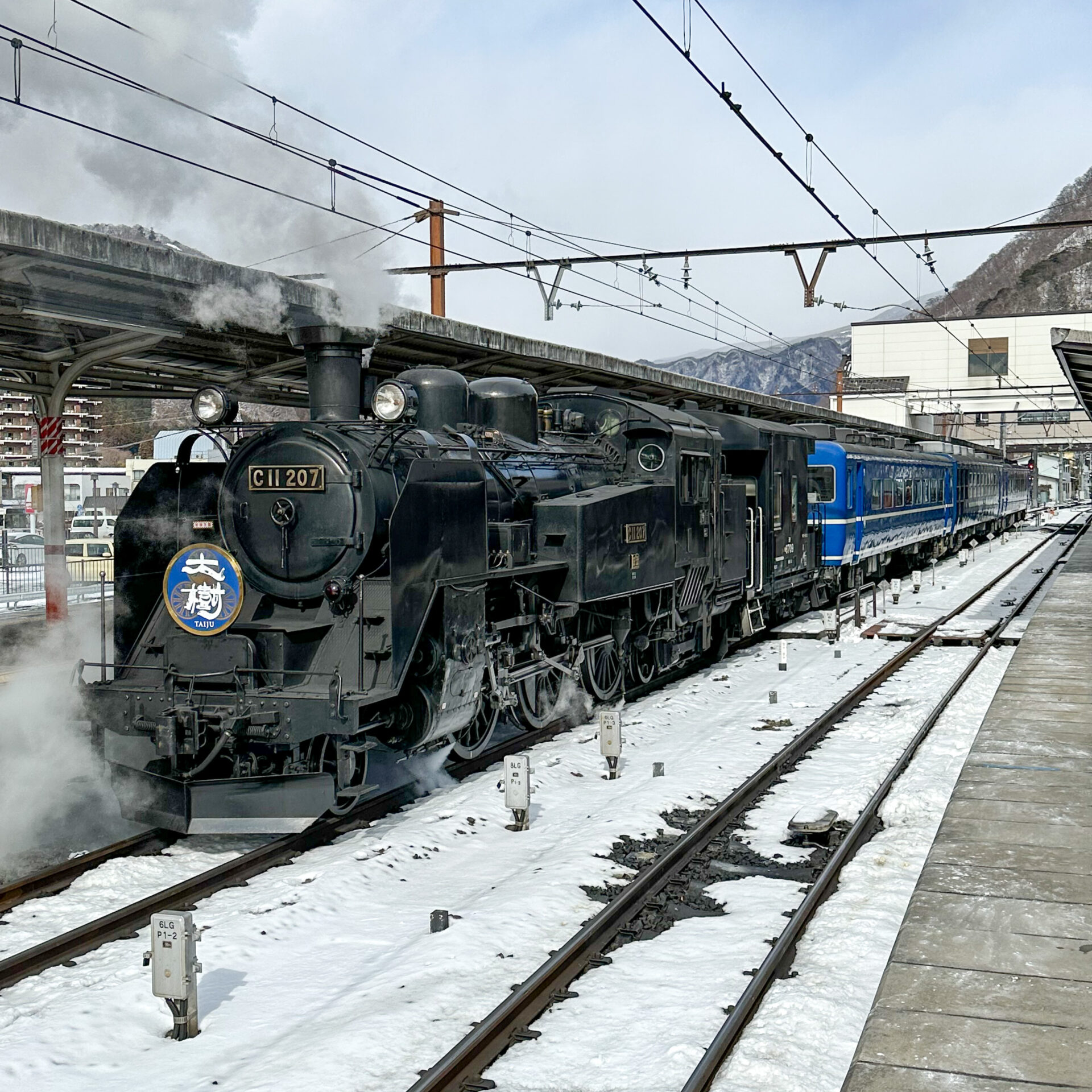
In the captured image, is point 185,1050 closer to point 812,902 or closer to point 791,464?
point 812,902

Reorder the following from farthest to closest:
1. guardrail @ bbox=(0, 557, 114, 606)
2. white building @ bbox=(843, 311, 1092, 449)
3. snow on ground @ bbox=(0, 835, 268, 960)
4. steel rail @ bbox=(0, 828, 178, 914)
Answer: white building @ bbox=(843, 311, 1092, 449)
guardrail @ bbox=(0, 557, 114, 606)
steel rail @ bbox=(0, 828, 178, 914)
snow on ground @ bbox=(0, 835, 268, 960)

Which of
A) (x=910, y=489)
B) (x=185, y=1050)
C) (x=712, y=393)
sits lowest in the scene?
(x=185, y=1050)

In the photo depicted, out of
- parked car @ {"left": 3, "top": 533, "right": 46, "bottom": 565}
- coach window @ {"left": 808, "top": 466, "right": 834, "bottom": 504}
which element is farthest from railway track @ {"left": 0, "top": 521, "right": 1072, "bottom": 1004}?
parked car @ {"left": 3, "top": 533, "right": 46, "bottom": 565}

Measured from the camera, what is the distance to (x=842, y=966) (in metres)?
5.18

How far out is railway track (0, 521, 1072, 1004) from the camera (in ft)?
17.4

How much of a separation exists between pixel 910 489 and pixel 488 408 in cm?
1653

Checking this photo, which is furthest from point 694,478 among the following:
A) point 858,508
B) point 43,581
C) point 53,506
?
point 43,581

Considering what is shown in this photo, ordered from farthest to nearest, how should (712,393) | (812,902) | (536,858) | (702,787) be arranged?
(712,393) → (702,787) → (536,858) → (812,902)

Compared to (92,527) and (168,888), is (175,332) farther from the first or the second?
(92,527)

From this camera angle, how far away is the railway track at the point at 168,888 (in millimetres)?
5297

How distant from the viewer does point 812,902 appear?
581 centimetres

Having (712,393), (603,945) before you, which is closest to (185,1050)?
(603,945)

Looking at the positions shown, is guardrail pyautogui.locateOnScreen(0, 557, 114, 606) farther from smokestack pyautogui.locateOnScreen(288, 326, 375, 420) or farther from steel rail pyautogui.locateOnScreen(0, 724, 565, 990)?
steel rail pyautogui.locateOnScreen(0, 724, 565, 990)

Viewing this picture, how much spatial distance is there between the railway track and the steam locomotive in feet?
0.66
